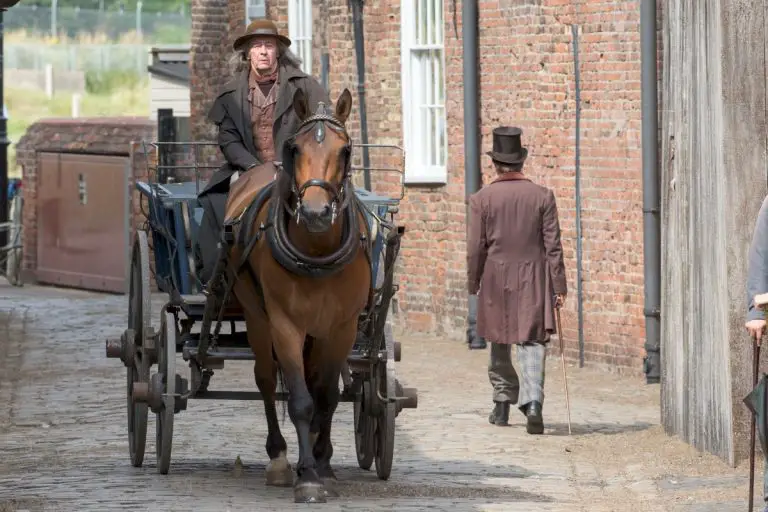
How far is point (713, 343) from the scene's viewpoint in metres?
11.3

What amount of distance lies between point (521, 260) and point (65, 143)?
61.9 feet

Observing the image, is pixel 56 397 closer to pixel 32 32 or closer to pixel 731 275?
pixel 731 275

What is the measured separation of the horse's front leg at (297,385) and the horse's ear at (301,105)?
0.99m

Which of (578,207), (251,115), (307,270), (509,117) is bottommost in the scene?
(307,270)

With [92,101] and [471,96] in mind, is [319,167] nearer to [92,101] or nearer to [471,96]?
[471,96]

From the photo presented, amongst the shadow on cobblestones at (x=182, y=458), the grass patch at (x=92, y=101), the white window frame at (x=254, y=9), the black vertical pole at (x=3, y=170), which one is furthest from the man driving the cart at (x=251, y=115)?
the grass patch at (x=92, y=101)

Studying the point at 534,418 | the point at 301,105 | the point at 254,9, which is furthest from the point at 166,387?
the point at 254,9

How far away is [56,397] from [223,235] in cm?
608

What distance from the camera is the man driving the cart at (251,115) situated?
34.4ft

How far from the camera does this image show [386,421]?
33.8ft

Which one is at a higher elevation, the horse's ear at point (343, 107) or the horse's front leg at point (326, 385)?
the horse's ear at point (343, 107)

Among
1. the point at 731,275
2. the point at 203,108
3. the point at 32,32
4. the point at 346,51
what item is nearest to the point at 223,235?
the point at 731,275

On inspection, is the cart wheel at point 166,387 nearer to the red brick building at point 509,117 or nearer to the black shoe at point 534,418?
the black shoe at point 534,418

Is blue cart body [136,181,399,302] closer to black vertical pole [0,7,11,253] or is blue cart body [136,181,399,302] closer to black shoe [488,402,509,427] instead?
black shoe [488,402,509,427]
